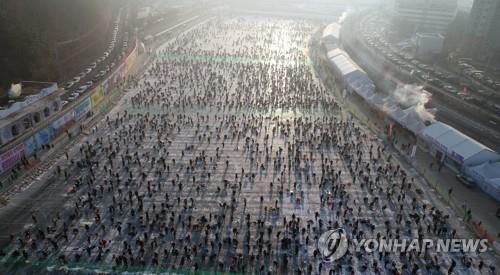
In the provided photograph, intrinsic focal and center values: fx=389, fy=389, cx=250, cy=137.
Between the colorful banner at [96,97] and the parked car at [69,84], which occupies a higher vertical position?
the parked car at [69,84]

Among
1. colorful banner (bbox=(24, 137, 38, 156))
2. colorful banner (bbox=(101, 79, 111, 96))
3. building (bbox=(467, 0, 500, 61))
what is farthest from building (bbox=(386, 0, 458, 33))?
colorful banner (bbox=(24, 137, 38, 156))

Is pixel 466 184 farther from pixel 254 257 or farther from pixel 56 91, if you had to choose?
pixel 56 91

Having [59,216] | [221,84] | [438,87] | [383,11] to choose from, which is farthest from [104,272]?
[383,11]

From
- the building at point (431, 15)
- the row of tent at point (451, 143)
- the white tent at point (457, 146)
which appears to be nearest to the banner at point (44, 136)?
the row of tent at point (451, 143)

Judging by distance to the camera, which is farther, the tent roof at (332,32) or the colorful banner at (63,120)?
the tent roof at (332,32)

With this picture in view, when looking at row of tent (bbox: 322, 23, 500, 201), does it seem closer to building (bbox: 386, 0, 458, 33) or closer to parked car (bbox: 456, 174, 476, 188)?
parked car (bbox: 456, 174, 476, 188)

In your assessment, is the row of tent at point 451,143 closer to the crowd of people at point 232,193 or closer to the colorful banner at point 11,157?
the crowd of people at point 232,193
